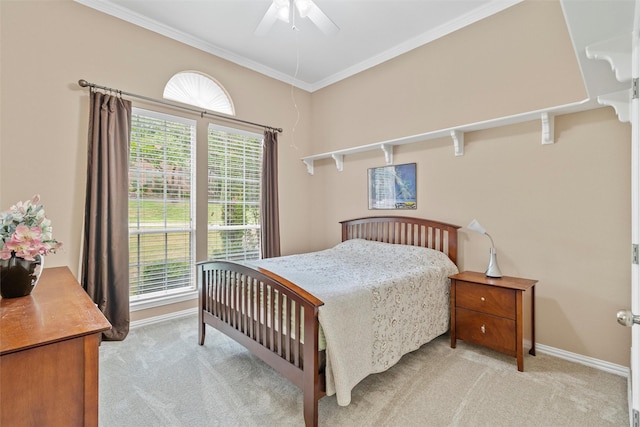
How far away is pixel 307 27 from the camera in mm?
3168

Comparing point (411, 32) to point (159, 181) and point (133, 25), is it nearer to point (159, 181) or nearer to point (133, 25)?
point (133, 25)

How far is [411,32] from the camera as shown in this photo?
3.30 metres

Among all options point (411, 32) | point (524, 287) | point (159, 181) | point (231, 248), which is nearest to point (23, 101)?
point (159, 181)

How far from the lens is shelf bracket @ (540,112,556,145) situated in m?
2.47

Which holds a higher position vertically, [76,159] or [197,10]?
[197,10]

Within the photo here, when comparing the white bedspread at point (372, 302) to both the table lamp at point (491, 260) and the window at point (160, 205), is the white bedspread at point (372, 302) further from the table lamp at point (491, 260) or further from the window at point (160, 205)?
the window at point (160, 205)

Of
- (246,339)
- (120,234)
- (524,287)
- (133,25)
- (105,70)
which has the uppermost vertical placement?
(133,25)

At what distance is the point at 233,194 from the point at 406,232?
2.22 metres

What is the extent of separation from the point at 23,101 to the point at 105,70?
0.72 metres

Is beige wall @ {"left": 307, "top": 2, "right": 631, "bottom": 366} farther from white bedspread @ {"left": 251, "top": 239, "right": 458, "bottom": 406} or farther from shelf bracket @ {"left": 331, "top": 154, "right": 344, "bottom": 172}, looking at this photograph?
shelf bracket @ {"left": 331, "top": 154, "right": 344, "bottom": 172}

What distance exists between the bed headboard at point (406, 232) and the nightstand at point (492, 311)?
1.42 ft

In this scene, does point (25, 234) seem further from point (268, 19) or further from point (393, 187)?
point (393, 187)

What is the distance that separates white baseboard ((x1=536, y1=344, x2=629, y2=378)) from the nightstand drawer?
0.50 meters

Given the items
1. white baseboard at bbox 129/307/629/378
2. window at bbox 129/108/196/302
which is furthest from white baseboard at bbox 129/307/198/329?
window at bbox 129/108/196/302
